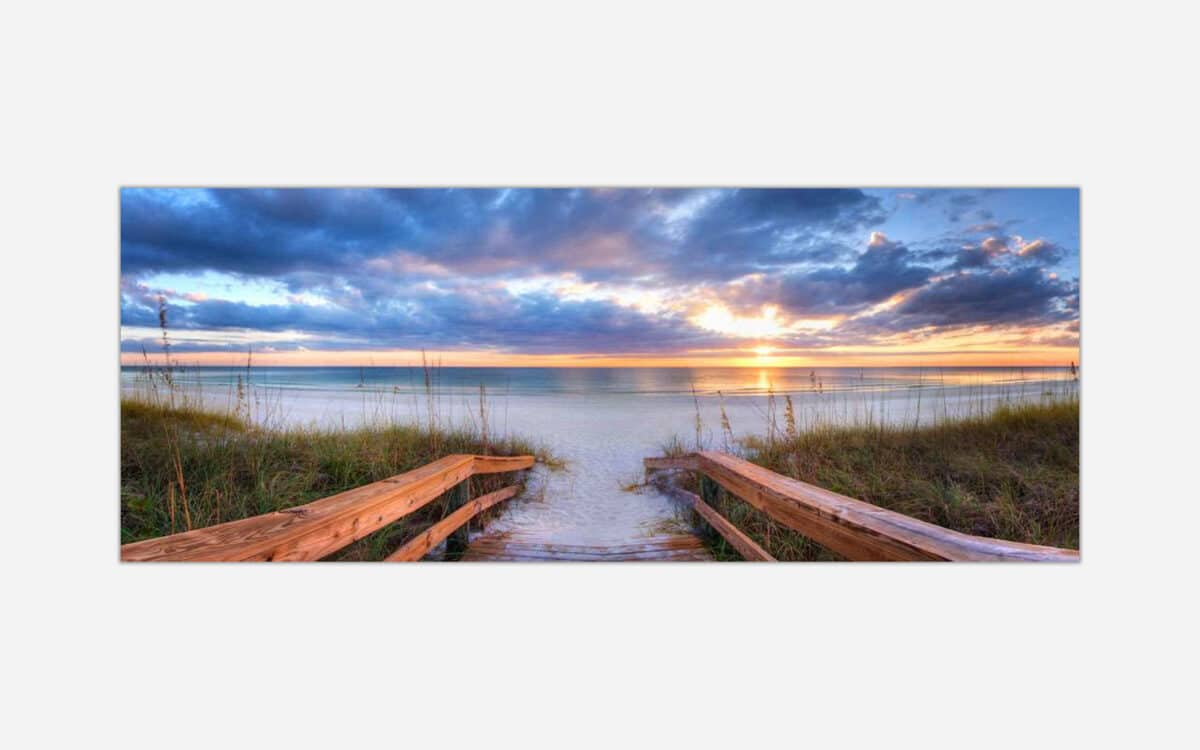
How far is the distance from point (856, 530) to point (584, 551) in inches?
65.4

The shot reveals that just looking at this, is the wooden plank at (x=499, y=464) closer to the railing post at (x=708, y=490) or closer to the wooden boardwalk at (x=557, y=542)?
the wooden boardwalk at (x=557, y=542)

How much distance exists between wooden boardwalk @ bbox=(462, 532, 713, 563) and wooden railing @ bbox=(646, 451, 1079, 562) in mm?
286

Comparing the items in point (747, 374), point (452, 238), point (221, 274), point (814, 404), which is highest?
point (452, 238)

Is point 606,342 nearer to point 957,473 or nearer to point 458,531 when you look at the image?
point 458,531

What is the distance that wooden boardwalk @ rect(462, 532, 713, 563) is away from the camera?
292cm

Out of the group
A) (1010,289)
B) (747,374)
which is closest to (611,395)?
(747,374)

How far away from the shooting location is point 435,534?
2.82 meters

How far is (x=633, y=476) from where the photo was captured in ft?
12.4

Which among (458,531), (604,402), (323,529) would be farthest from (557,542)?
(604,402)

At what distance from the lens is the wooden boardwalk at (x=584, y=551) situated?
9.58 feet

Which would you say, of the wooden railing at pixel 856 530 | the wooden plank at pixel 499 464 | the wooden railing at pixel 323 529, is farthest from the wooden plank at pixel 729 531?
the wooden railing at pixel 323 529

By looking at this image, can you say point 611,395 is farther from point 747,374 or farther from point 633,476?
point 747,374

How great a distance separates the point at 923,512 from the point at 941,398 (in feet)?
3.20

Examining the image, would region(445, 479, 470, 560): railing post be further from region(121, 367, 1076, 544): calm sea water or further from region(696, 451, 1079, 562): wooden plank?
region(696, 451, 1079, 562): wooden plank
